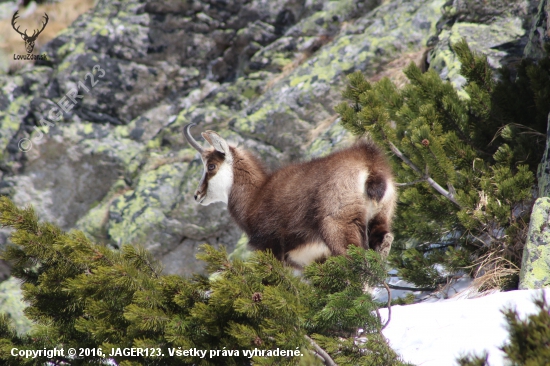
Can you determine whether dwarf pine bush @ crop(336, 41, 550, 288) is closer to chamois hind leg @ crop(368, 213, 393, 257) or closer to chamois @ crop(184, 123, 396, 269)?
chamois @ crop(184, 123, 396, 269)

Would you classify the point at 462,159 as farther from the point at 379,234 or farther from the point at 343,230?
the point at 343,230

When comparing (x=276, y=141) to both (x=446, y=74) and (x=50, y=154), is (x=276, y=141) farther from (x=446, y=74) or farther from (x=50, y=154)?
(x=50, y=154)

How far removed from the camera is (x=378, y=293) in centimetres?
677

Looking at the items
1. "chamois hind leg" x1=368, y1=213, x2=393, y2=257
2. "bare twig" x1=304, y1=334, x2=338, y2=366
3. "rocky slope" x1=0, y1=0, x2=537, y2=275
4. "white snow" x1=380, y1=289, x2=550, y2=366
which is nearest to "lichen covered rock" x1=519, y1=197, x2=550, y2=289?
"white snow" x1=380, y1=289, x2=550, y2=366

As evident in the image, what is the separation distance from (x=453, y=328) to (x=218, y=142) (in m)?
3.57

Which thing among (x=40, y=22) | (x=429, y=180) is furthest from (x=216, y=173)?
(x=40, y=22)

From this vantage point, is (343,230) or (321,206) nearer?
(343,230)

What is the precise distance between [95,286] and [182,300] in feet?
2.05

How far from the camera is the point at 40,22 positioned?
16125 mm

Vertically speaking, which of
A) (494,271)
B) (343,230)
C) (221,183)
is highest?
(343,230)

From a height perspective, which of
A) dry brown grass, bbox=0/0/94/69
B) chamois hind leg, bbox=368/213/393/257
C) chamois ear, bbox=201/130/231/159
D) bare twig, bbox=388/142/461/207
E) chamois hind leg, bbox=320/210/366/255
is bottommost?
dry brown grass, bbox=0/0/94/69

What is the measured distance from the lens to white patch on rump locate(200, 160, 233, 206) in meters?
6.57

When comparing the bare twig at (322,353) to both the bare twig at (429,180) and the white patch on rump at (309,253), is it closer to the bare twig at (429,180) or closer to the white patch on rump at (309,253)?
the white patch on rump at (309,253)

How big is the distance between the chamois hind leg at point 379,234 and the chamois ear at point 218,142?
A: 2234 millimetres
